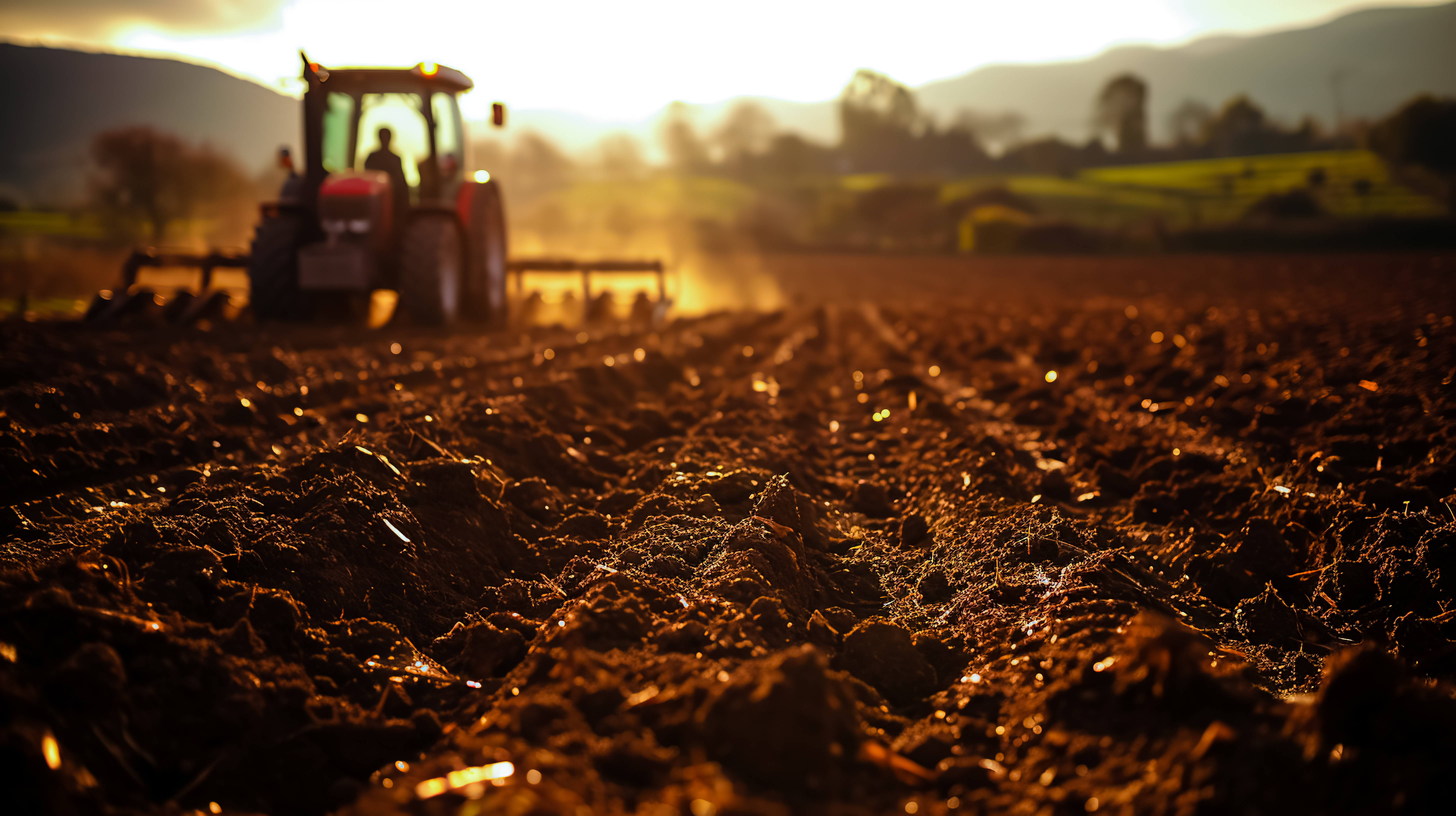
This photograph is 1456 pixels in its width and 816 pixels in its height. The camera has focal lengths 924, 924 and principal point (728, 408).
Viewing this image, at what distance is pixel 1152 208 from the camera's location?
179 feet

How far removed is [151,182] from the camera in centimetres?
3906

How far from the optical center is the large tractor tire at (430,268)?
10.3 metres

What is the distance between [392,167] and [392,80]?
990 mm

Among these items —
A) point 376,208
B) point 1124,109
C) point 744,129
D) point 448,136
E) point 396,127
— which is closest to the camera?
point 376,208

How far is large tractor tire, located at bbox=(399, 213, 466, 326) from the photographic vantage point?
10281 mm

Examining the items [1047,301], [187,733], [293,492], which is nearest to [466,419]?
[293,492]

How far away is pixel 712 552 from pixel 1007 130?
337 feet

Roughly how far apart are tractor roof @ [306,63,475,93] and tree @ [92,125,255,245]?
1204 inches

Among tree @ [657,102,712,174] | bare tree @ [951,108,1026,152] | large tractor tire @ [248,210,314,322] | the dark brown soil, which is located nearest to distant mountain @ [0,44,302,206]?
tree @ [657,102,712,174]

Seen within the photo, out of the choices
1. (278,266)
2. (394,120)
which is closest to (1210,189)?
(394,120)

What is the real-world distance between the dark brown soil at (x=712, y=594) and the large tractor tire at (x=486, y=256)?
385 cm

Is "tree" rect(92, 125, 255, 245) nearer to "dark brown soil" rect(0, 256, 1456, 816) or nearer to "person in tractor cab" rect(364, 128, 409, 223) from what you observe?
"person in tractor cab" rect(364, 128, 409, 223)

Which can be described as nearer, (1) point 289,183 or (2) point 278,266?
(2) point 278,266

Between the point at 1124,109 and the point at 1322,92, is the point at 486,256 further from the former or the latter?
the point at 1322,92
